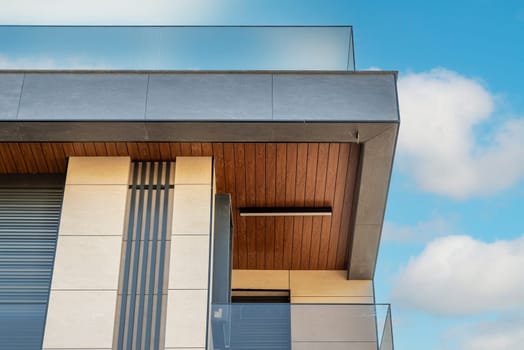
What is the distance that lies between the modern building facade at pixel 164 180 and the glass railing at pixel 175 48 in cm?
6

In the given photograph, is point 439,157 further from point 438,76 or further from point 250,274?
point 250,274

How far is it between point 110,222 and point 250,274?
3954mm

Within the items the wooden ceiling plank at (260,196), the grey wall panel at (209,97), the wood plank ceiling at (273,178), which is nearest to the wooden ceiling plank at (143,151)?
the wood plank ceiling at (273,178)

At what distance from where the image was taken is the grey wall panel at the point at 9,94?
7.86 meters

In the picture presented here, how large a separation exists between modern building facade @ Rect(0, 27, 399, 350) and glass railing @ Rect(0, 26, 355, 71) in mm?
60

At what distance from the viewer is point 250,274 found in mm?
11438

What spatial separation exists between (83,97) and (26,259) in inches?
87.0

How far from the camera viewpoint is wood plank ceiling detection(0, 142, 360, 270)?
8.32m

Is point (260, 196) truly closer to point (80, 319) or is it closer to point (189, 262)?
point (189, 262)

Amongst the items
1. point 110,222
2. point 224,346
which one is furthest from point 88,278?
point 224,346

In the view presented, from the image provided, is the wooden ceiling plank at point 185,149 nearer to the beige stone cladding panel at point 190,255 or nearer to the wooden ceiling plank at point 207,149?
the beige stone cladding panel at point 190,255

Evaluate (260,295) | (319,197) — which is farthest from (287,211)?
(260,295)

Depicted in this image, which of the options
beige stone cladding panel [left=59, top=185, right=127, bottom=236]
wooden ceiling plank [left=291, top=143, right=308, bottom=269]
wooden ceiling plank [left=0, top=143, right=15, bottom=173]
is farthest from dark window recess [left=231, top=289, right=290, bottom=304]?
wooden ceiling plank [left=0, top=143, right=15, bottom=173]

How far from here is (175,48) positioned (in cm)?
843
